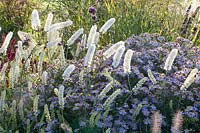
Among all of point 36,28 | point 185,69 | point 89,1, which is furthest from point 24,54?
point 89,1

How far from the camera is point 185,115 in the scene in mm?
3471

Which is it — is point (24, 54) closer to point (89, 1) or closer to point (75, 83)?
point (75, 83)

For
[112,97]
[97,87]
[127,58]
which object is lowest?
[97,87]

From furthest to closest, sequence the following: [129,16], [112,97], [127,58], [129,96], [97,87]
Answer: [129,16], [97,87], [129,96], [127,58], [112,97]

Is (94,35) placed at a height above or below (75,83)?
above

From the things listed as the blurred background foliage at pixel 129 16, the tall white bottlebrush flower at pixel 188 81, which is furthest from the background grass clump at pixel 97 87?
the blurred background foliage at pixel 129 16

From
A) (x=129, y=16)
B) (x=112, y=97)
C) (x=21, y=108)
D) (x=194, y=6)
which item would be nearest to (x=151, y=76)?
(x=112, y=97)

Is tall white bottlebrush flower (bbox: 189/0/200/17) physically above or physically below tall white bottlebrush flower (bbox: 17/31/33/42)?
below

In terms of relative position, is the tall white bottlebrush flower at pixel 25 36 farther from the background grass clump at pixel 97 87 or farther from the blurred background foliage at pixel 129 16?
the blurred background foliage at pixel 129 16

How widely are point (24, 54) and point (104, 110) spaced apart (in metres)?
0.72

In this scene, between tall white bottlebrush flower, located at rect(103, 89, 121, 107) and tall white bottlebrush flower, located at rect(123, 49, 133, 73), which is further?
tall white bottlebrush flower, located at rect(123, 49, 133, 73)

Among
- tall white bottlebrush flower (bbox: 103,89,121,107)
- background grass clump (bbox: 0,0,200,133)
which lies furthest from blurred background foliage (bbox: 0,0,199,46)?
tall white bottlebrush flower (bbox: 103,89,121,107)

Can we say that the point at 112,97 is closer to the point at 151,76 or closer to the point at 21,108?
the point at 151,76

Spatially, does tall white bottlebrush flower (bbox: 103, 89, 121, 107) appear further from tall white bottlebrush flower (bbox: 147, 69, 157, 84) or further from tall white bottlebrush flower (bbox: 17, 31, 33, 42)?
tall white bottlebrush flower (bbox: 17, 31, 33, 42)
